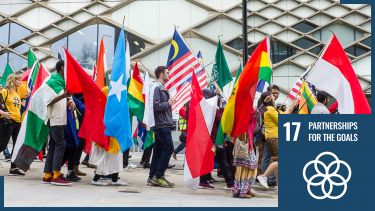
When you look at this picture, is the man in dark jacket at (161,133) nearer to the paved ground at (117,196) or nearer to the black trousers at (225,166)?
the paved ground at (117,196)

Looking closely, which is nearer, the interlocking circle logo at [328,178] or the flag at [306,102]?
the interlocking circle logo at [328,178]

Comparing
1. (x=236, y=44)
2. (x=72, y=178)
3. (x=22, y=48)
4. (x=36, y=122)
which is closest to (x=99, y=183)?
(x=72, y=178)

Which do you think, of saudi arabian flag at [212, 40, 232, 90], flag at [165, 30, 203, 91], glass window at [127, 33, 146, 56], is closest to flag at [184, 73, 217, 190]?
flag at [165, 30, 203, 91]

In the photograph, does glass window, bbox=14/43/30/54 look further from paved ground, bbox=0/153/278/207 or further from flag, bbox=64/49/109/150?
flag, bbox=64/49/109/150

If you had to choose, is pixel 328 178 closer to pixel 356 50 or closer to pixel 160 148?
pixel 160 148

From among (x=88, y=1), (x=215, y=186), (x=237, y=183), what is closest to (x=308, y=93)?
(x=215, y=186)

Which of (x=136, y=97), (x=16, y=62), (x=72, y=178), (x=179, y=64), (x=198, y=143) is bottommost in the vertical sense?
(x=72, y=178)

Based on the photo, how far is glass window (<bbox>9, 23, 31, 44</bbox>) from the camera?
25.5 metres

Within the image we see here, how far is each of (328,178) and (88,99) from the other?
→ 13.3 ft

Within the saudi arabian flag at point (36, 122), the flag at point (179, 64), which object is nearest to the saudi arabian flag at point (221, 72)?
the flag at point (179, 64)

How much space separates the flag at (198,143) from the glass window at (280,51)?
17.5 metres

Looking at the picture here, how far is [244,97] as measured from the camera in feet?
21.2

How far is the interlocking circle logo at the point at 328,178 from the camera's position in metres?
4.40

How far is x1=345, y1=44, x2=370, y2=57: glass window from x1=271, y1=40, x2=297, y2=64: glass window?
259cm
